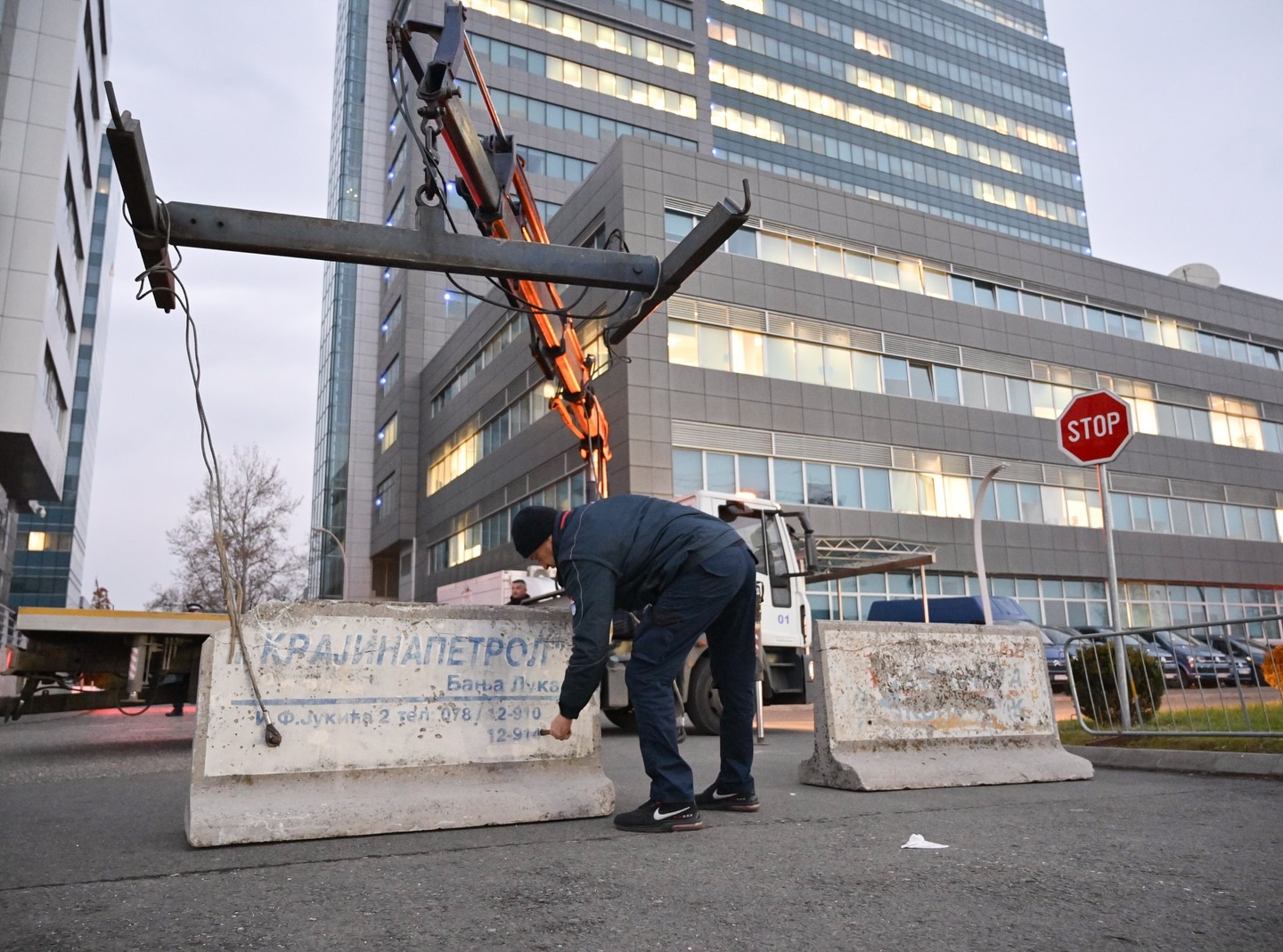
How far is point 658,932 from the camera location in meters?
2.76

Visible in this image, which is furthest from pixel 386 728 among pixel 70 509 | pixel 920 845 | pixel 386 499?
pixel 70 509

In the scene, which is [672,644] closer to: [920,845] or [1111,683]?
[920,845]

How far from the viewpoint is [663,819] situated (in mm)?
4434


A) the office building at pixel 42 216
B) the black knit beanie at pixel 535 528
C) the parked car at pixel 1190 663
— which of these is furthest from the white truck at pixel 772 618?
the office building at pixel 42 216

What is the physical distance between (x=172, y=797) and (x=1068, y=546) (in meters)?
34.5

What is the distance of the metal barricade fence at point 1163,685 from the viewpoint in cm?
805

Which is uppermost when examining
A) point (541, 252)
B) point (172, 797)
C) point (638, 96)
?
point (638, 96)

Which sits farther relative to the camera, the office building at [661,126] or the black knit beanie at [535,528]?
the office building at [661,126]

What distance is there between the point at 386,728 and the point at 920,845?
264 centimetres

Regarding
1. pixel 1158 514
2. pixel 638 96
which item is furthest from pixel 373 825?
pixel 638 96

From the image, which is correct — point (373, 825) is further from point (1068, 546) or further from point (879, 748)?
point (1068, 546)

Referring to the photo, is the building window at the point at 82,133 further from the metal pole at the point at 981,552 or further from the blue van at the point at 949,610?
the metal pole at the point at 981,552

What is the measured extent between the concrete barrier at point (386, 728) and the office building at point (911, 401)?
21.2 m

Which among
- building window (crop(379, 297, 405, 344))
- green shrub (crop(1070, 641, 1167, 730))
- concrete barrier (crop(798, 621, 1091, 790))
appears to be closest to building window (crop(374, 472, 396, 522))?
building window (crop(379, 297, 405, 344))
